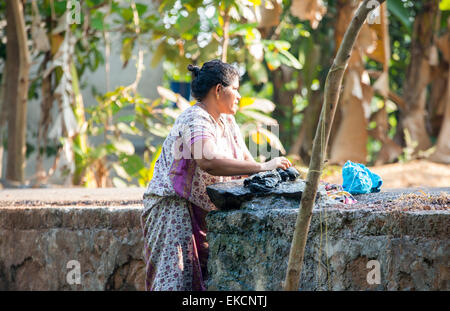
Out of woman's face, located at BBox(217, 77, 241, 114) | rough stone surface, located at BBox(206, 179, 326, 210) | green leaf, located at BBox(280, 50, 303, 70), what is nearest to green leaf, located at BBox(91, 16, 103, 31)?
green leaf, located at BBox(280, 50, 303, 70)

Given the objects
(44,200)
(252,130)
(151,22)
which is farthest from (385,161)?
(44,200)

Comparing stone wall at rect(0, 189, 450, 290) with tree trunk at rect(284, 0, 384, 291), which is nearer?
tree trunk at rect(284, 0, 384, 291)

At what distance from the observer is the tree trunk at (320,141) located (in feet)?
7.82

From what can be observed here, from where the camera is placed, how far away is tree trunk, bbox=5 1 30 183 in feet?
21.8

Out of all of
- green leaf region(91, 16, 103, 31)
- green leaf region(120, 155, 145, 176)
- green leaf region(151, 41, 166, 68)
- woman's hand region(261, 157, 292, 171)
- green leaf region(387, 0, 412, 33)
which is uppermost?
green leaf region(387, 0, 412, 33)

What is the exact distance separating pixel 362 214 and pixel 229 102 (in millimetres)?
903

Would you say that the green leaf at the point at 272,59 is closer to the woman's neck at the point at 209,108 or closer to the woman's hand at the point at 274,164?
the woman's neck at the point at 209,108

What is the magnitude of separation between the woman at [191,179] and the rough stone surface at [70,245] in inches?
24.1

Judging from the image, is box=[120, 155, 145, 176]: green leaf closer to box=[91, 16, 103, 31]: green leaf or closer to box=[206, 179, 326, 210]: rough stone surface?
box=[91, 16, 103, 31]: green leaf

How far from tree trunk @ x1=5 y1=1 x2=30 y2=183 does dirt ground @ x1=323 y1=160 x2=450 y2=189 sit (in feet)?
10.5

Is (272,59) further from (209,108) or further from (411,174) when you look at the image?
(209,108)

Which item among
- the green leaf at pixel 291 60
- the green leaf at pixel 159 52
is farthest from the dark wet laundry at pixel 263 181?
the green leaf at pixel 159 52

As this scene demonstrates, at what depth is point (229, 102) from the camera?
10.6 ft

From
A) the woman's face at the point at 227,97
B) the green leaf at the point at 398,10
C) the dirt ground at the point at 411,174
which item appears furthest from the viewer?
the green leaf at the point at 398,10
